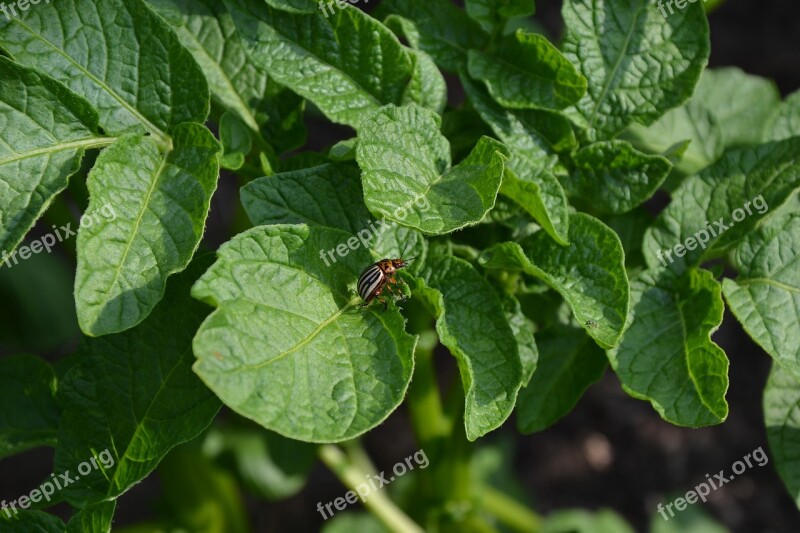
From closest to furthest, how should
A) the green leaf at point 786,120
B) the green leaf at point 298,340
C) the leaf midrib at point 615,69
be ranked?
the green leaf at point 298,340, the leaf midrib at point 615,69, the green leaf at point 786,120

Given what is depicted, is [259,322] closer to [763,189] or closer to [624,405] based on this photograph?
[763,189]

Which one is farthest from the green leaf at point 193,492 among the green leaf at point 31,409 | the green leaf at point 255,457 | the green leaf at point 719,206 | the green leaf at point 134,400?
the green leaf at point 719,206

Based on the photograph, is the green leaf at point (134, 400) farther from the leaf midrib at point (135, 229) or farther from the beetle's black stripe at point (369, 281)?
the beetle's black stripe at point (369, 281)

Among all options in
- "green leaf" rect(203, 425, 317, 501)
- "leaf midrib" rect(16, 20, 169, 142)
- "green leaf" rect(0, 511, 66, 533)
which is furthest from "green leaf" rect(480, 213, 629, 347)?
"green leaf" rect(203, 425, 317, 501)

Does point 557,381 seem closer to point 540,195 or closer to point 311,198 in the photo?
point 540,195

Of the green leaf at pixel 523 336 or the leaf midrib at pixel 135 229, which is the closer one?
the leaf midrib at pixel 135 229

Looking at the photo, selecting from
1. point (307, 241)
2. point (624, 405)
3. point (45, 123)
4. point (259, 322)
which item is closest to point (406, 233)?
point (307, 241)
